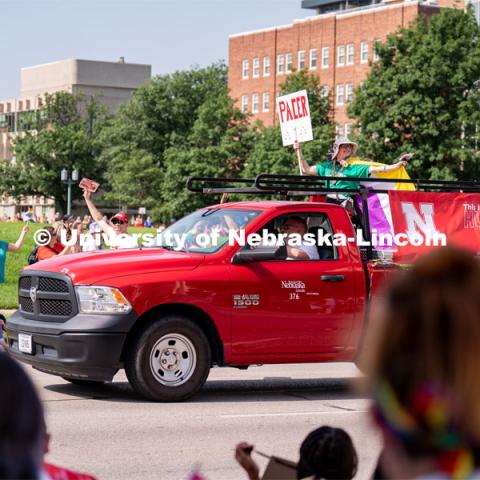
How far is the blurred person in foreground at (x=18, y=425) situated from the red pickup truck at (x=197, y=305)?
856 centimetres

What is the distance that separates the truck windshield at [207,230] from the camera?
1128 cm

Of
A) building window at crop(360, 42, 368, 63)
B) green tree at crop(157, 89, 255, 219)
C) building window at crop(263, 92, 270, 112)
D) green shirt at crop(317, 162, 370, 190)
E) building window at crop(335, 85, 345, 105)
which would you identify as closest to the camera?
green shirt at crop(317, 162, 370, 190)

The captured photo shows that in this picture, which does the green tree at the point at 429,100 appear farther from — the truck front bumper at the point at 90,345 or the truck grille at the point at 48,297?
the truck front bumper at the point at 90,345

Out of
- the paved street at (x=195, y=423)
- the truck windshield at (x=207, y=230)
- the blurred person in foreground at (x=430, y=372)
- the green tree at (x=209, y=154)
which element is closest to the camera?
the blurred person in foreground at (x=430, y=372)

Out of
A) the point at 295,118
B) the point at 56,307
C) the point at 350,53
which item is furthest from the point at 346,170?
the point at 350,53

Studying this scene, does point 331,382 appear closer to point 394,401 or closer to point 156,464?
point 156,464

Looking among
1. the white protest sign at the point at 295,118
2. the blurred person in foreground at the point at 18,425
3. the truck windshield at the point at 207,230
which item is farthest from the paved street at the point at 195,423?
the blurred person in foreground at the point at 18,425

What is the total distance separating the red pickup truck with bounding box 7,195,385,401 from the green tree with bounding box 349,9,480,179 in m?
52.0

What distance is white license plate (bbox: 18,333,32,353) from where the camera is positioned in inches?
432

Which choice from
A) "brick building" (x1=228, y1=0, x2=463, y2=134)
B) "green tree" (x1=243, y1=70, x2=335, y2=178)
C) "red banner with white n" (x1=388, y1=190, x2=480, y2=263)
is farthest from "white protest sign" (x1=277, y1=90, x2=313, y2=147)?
"brick building" (x1=228, y1=0, x2=463, y2=134)

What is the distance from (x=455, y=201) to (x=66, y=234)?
9.14 m

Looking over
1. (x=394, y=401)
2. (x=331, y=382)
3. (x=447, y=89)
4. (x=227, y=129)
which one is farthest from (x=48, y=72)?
(x=394, y=401)

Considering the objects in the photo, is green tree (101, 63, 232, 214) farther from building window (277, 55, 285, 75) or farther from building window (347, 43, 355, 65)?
building window (347, 43, 355, 65)

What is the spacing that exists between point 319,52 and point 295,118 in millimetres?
96911
